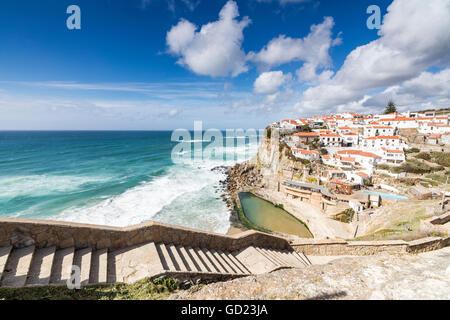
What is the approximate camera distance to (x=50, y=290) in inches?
157

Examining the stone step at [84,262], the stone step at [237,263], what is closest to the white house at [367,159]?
the stone step at [237,263]

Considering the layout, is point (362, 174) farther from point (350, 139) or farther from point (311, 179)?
→ point (350, 139)

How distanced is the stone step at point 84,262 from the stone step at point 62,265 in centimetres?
17

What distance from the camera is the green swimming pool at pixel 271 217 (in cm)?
1960

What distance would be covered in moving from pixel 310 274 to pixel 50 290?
6425 mm

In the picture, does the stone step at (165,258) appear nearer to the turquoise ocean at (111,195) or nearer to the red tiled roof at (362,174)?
the turquoise ocean at (111,195)

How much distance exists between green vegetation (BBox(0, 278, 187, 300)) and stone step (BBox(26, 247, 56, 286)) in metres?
0.28

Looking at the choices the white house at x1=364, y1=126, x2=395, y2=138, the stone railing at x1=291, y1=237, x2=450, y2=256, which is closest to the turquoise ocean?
the stone railing at x1=291, y1=237, x2=450, y2=256

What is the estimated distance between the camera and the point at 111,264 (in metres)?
5.54

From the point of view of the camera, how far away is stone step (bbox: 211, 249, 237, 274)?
721cm

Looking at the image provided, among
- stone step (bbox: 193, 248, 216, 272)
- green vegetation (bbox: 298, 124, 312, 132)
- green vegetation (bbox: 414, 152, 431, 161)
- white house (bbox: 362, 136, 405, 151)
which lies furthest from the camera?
green vegetation (bbox: 298, 124, 312, 132)

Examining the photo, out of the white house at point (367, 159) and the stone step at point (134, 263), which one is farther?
the white house at point (367, 159)

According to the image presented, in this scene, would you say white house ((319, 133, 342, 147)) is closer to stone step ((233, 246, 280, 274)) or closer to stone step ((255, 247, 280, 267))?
stone step ((255, 247, 280, 267))
